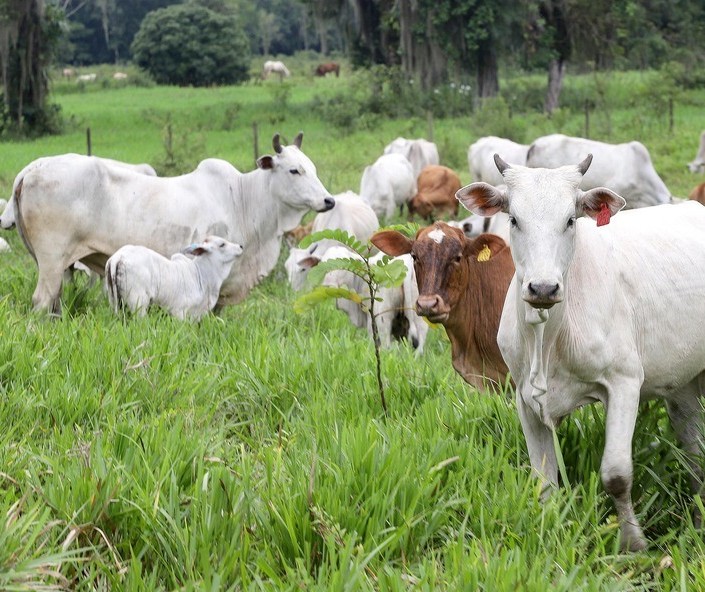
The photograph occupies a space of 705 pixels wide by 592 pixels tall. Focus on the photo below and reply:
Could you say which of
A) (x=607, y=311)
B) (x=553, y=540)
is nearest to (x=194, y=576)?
(x=553, y=540)

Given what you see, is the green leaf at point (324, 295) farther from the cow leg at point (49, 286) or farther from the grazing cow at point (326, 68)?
the grazing cow at point (326, 68)

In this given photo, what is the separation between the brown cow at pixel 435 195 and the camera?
49.8ft

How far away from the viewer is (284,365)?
18.0ft

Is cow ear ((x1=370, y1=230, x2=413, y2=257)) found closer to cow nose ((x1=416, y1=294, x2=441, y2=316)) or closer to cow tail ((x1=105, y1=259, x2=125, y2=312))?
cow nose ((x1=416, y1=294, x2=441, y2=316))

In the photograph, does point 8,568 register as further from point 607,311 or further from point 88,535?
point 607,311

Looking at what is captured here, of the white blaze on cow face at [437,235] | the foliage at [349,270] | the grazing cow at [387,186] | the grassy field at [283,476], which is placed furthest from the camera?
the grazing cow at [387,186]

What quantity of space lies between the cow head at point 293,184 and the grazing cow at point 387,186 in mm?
5757

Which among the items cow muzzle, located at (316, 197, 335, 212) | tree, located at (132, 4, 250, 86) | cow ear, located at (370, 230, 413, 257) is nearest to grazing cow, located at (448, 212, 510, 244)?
cow muzzle, located at (316, 197, 335, 212)

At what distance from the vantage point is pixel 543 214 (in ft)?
12.6

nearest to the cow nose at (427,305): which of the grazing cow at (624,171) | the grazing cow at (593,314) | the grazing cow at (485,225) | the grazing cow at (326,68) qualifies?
the grazing cow at (593,314)

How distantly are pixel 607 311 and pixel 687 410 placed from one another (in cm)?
83

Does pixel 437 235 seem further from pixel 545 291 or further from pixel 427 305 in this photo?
pixel 545 291

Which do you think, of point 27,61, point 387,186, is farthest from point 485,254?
point 27,61

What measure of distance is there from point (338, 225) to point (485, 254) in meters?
5.18
